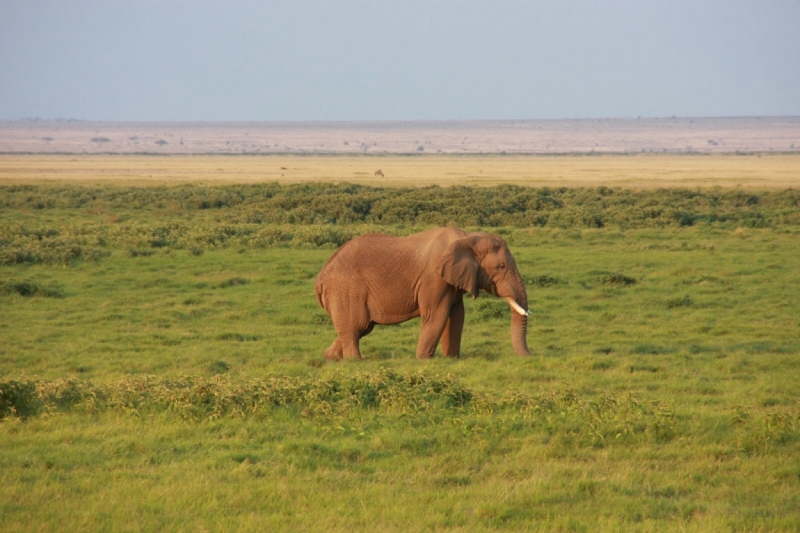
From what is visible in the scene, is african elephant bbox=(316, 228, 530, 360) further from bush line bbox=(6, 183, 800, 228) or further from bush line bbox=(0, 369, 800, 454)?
bush line bbox=(6, 183, 800, 228)

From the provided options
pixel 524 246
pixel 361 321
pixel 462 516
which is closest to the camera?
pixel 462 516

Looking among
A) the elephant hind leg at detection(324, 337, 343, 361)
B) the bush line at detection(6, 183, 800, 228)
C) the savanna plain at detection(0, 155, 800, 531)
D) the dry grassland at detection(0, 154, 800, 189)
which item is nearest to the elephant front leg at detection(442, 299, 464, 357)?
the savanna plain at detection(0, 155, 800, 531)

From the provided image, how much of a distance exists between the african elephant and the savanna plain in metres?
0.49

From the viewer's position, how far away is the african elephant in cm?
1264

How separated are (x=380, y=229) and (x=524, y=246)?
5.35 m

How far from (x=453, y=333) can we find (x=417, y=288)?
815 millimetres

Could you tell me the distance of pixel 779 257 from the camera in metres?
24.0

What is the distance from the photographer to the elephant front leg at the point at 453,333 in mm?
12914

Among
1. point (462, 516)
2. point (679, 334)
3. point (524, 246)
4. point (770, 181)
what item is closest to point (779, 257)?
point (524, 246)

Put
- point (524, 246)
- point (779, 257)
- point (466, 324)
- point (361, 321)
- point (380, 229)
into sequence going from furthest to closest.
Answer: point (380, 229) → point (524, 246) → point (779, 257) → point (466, 324) → point (361, 321)

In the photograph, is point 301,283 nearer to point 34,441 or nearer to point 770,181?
point 34,441

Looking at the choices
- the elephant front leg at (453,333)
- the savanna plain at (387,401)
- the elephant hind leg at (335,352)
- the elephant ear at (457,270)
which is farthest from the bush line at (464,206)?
the elephant ear at (457,270)

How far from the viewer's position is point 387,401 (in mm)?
9500

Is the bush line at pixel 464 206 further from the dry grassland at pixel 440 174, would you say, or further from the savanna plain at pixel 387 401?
the dry grassland at pixel 440 174
